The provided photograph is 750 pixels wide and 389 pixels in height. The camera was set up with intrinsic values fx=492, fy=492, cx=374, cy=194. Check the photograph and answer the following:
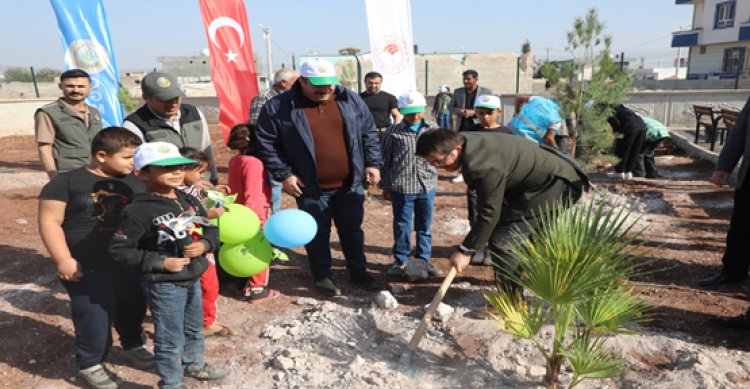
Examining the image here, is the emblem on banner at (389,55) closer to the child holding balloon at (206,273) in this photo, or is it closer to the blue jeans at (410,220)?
the blue jeans at (410,220)

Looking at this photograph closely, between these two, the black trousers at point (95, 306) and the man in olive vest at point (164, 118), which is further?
the man in olive vest at point (164, 118)

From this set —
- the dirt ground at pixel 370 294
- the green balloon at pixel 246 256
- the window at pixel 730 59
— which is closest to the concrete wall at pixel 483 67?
the window at pixel 730 59

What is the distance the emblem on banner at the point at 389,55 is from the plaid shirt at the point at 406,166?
4.07 metres

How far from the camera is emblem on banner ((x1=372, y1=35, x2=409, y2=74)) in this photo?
8.20 meters

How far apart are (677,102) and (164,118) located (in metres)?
13.4

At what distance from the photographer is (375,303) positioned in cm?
399

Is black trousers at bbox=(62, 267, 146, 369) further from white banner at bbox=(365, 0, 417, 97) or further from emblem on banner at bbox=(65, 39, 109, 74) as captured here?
white banner at bbox=(365, 0, 417, 97)

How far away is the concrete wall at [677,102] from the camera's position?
41.7 ft

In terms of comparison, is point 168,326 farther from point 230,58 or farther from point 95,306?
point 230,58

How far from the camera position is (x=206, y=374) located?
2973 millimetres

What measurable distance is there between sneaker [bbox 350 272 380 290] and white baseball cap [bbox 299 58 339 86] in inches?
68.3

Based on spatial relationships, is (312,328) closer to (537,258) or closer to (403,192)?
(403,192)

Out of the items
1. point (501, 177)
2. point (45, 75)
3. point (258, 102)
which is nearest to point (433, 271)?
point (501, 177)

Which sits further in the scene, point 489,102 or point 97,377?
point 489,102
